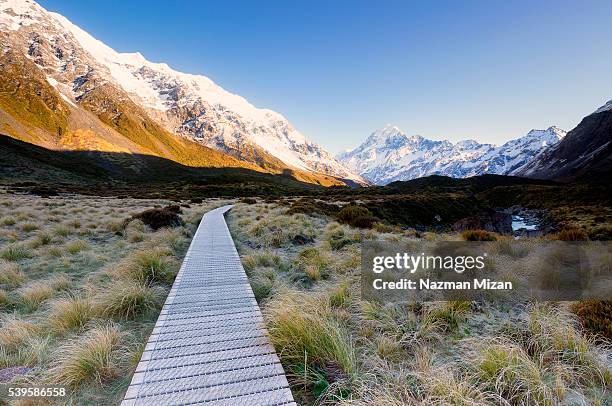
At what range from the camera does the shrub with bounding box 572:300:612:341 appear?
418cm

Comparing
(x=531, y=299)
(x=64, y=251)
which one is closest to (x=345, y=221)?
(x=531, y=299)

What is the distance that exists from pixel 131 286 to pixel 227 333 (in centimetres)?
271

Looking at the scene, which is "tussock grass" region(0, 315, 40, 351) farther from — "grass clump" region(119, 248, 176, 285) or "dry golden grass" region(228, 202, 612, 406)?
"dry golden grass" region(228, 202, 612, 406)

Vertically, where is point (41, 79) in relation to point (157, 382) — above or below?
above

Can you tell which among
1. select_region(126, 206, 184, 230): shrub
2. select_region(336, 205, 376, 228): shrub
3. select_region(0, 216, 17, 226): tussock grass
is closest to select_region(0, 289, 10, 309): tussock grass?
select_region(126, 206, 184, 230): shrub

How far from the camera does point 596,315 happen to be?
4.45m

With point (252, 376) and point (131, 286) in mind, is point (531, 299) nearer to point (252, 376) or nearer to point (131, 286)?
point (252, 376)

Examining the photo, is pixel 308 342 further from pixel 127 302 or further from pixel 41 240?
pixel 41 240

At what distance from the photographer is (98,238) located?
12398 mm

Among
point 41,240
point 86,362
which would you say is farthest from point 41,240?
point 86,362

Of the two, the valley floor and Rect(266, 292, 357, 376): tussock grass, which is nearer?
the valley floor

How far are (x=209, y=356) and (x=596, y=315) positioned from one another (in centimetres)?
563

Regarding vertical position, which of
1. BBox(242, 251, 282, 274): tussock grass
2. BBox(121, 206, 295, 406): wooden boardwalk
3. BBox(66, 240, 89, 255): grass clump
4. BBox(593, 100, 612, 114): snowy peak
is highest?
BBox(593, 100, 612, 114): snowy peak

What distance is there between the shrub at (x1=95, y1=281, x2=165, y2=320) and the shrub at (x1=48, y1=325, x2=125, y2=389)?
1.24 metres
